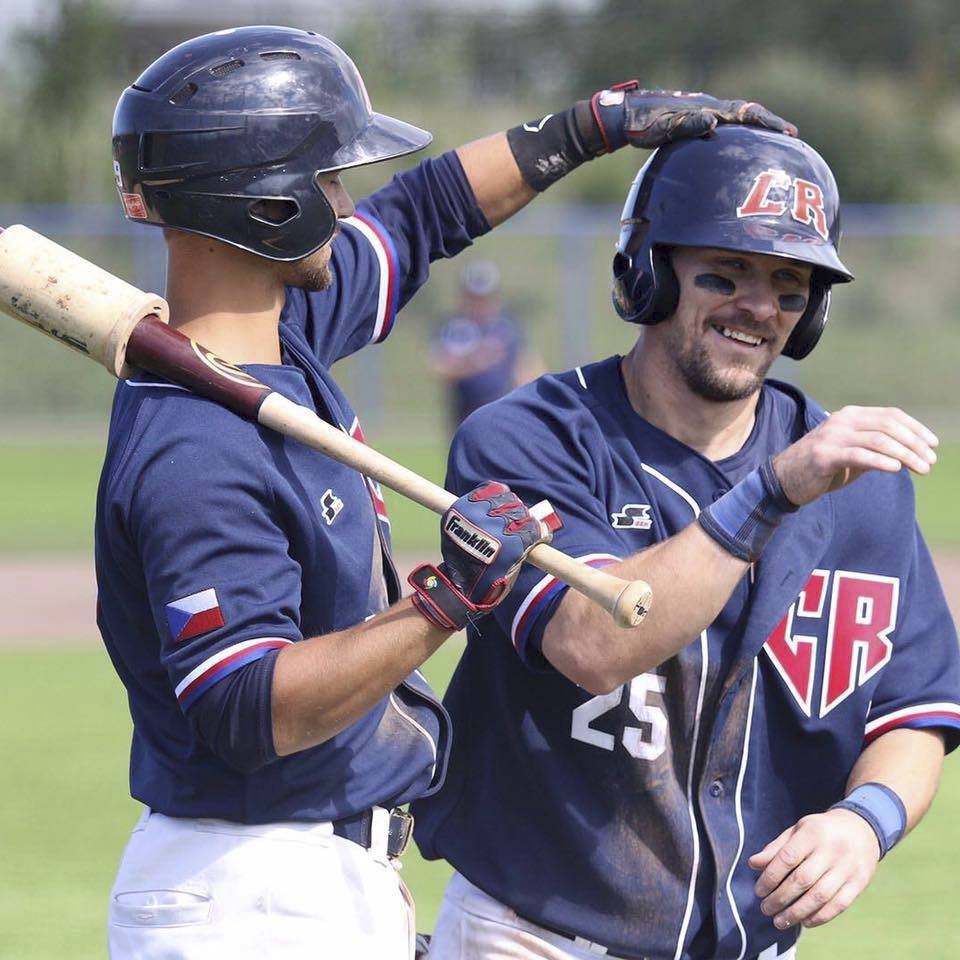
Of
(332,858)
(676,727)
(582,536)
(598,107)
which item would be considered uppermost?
(598,107)

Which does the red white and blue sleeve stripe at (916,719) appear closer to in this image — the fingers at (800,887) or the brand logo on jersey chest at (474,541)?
the fingers at (800,887)

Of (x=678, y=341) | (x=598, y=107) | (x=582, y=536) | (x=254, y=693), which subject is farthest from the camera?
(x=598, y=107)

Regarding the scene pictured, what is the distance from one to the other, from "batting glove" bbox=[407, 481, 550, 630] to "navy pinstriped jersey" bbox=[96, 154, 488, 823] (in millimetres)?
242

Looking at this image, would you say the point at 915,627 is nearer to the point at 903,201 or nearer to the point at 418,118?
the point at 418,118

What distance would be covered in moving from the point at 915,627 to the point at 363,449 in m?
1.19

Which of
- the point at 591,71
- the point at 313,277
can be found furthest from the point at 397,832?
the point at 591,71

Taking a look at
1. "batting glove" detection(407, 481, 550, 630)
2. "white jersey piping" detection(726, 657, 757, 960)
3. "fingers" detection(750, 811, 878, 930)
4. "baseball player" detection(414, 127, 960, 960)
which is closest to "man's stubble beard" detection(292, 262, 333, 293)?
"baseball player" detection(414, 127, 960, 960)

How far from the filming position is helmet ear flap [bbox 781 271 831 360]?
3.48 metres

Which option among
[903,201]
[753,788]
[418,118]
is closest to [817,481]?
[753,788]

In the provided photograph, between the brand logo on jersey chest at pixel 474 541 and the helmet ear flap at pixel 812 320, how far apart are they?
102cm

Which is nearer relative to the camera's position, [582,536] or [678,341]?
[582,536]

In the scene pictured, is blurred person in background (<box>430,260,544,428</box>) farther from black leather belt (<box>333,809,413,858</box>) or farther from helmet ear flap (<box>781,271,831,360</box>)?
black leather belt (<box>333,809,413,858</box>)

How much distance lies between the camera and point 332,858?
294 centimetres

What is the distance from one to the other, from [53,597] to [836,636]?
867cm
